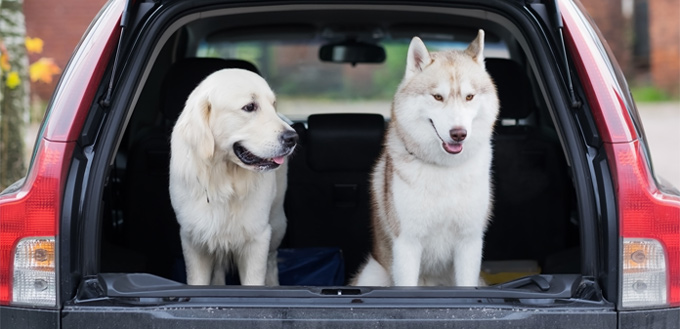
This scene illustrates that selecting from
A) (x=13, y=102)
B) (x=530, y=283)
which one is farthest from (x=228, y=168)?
(x=13, y=102)

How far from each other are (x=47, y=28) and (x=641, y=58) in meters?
11.2

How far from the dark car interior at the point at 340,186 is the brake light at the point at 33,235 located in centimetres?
92

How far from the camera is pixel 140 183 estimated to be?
347cm

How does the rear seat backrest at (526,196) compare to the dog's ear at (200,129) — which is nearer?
the dog's ear at (200,129)

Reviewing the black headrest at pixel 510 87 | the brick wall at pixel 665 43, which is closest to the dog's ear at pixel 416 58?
the black headrest at pixel 510 87

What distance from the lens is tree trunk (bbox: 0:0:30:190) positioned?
5.77 m

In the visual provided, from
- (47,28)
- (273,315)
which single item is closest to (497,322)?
(273,315)

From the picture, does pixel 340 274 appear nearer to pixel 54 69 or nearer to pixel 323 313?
pixel 323 313

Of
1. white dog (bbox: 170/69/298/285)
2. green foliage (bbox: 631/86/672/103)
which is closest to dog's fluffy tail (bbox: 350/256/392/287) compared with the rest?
white dog (bbox: 170/69/298/285)

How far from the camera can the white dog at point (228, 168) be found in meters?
2.74

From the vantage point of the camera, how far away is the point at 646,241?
2145mm

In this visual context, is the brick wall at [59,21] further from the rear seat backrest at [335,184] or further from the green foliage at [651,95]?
the rear seat backrest at [335,184]

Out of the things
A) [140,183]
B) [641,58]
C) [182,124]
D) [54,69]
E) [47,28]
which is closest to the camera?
[182,124]

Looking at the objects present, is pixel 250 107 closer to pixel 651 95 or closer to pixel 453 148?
pixel 453 148
